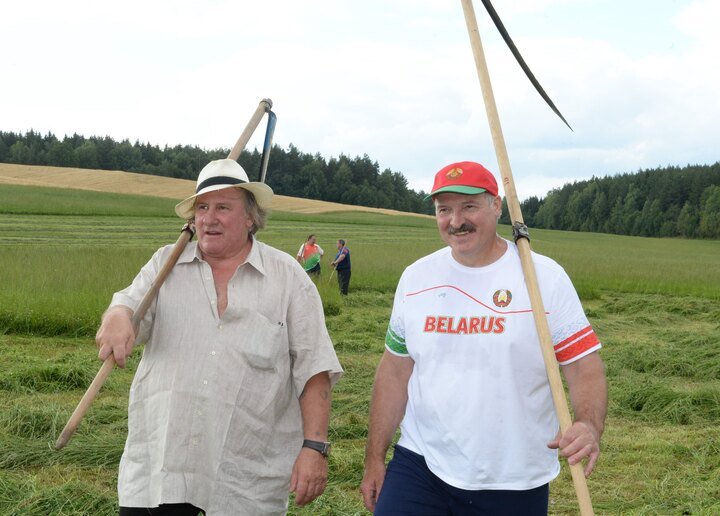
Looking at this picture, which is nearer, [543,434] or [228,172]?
[543,434]

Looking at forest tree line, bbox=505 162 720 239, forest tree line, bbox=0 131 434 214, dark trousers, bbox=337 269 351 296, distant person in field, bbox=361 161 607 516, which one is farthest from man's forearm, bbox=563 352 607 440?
forest tree line, bbox=505 162 720 239

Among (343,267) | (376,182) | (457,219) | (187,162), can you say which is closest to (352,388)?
(457,219)

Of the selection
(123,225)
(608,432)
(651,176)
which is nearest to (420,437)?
(608,432)

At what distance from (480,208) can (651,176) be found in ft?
303

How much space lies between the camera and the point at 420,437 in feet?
9.20

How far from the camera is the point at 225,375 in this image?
279cm

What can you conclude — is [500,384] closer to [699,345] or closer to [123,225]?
[699,345]

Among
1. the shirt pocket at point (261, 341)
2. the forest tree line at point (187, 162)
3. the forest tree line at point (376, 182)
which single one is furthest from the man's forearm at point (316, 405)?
the forest tree line at point (187, 162)

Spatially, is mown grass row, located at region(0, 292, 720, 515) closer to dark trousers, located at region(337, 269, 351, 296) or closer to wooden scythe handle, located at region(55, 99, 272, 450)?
wooden scythe handle, located at region(55, 99, 272, 450)

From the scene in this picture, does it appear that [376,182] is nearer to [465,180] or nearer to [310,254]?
[310,254]

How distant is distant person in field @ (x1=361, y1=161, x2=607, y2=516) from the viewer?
262 cm

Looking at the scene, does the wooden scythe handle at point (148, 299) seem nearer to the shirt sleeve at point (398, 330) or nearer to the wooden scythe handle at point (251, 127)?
the wooden scythe handle at point (251, 127)

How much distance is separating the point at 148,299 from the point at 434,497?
3.89 feet

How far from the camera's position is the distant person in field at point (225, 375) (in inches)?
109
